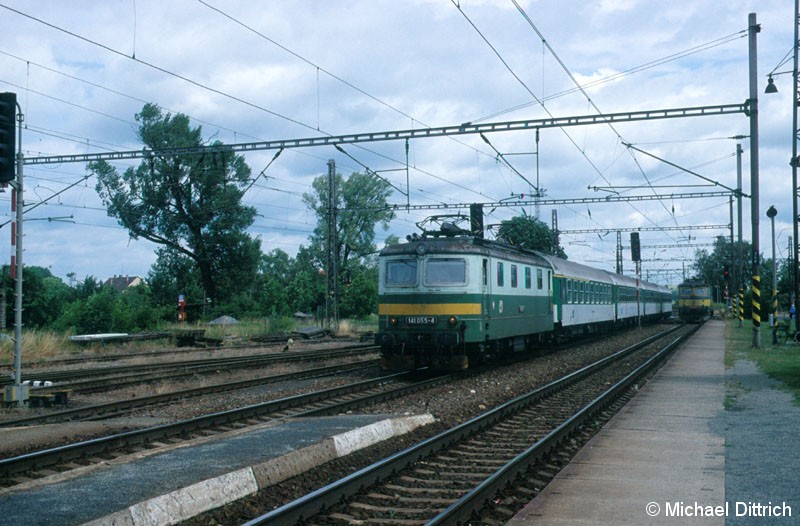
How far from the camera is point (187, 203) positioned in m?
49.2

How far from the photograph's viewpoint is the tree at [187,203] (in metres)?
47.7

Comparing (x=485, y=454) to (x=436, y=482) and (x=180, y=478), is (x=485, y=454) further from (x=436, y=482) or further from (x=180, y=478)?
(x=180, y=478)

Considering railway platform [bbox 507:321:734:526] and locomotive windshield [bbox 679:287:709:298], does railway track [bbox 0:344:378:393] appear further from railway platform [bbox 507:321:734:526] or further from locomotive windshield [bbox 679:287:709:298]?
locomotive windshield [bbox 679:287:709:298]

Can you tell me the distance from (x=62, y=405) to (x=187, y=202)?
37.2 m

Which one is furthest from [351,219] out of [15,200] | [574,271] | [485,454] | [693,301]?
[485,454]

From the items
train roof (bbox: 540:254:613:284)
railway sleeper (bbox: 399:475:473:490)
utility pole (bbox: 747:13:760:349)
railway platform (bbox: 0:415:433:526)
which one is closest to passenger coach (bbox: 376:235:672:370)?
train roof (bbox: 540:254:613:284)

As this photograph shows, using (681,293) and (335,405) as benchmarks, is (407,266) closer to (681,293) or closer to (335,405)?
(335,405)

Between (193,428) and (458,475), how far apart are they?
431 cm

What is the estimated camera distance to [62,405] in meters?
13.3

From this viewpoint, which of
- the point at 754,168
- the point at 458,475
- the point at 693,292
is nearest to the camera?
the point at 458,475

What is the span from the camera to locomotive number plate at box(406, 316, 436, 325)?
1742cm

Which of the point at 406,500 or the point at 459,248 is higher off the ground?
the point at 459,248

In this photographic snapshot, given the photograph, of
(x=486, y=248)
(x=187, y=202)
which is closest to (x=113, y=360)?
(x=486, y=248)

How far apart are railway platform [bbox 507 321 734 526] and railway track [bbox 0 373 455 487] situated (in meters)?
4.43
